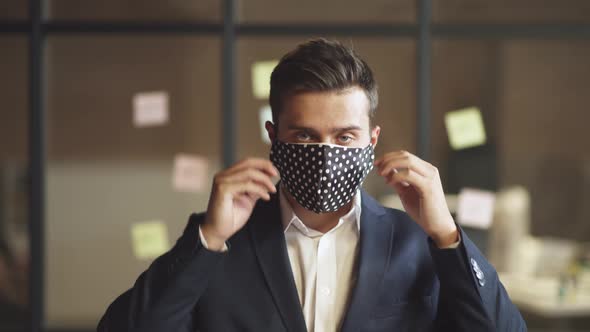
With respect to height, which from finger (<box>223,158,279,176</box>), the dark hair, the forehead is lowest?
finger (<box>223,158,279,176</box>)

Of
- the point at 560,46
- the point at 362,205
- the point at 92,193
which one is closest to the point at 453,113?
the point at 560,46

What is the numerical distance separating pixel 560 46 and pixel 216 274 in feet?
9.84

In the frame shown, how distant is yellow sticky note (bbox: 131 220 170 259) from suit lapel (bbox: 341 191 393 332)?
253 centimetres

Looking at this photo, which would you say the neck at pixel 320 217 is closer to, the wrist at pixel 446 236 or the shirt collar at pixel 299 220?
the shirt collar at pixel 299 220

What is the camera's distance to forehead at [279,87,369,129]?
1.52 metres

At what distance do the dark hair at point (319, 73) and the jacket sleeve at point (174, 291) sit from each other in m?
0.35

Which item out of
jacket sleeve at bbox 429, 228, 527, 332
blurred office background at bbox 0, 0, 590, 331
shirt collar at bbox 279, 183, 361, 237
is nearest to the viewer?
jacket sleeve at bbox 429, 228, 527, 332

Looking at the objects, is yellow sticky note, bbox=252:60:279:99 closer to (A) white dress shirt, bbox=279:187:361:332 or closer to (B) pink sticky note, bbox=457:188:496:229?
(B) pink sticky note, bbox=457:188:496:229

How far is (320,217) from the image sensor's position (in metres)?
1.67

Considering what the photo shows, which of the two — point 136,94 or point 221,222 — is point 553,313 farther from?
point 221,222

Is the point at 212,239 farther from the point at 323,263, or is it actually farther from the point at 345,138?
the point at 345,138

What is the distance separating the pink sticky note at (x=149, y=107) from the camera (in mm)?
3986

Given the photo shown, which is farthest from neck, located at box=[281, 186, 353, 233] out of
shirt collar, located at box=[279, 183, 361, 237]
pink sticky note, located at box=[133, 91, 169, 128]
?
pink sticky note, located at box=[133, 91, 169, 128]

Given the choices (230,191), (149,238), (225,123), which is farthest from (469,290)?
(149,238)
